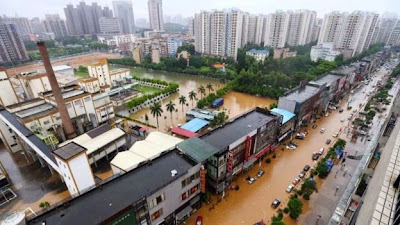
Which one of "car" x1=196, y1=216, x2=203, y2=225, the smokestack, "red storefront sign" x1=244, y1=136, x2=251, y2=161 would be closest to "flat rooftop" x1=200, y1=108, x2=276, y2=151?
"red storefront sign" x1=244, y1=136, x2=251, y2=161

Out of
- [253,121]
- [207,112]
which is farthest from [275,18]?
[253,121]

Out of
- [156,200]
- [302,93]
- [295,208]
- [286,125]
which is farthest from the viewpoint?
[302,93]

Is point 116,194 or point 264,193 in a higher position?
point 116,194

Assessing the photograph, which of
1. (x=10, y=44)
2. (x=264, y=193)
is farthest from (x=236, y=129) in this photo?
(x=10, y=44)

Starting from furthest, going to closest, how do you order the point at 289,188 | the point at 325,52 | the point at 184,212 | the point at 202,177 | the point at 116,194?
the point at 325,52 < the point at 289,188 < the point at 202,177 < the point at 184,212 < the point at 116,194

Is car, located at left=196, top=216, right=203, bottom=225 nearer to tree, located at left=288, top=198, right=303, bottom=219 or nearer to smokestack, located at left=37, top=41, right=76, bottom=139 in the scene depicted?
tree, located at left=288, top=198, right=303, bottom=219

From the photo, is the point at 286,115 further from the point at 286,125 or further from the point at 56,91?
the point at 56,91

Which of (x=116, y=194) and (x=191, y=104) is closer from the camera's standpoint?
(x=116, y=194)
